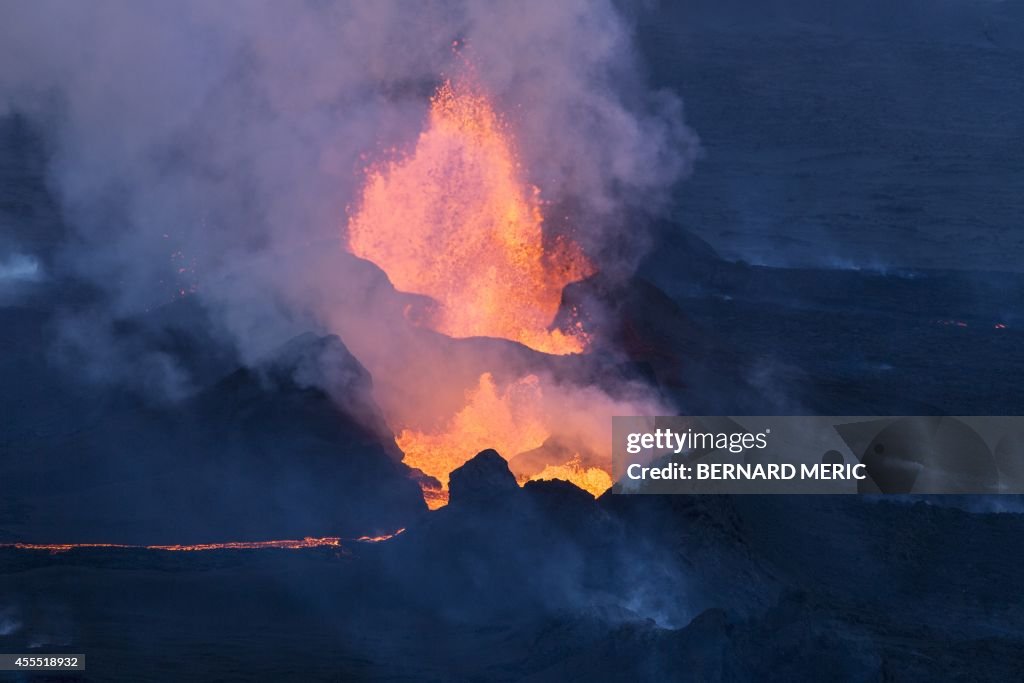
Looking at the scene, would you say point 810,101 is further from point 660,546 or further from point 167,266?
point 660,546

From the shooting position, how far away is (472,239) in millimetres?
22125

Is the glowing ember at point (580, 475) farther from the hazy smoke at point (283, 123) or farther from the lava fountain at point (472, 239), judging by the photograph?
the hazy smoke at point (283, 123)

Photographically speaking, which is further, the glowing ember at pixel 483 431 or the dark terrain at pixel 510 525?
the glowing ember at pixel 483 431

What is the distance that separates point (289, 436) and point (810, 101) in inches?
1178

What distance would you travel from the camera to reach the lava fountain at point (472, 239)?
769 inches

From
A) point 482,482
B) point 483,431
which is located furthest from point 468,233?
point 482,482

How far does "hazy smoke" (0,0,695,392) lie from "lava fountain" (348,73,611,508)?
1.50 ft

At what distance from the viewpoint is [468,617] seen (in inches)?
467

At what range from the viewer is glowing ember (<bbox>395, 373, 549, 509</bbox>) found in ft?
50.6

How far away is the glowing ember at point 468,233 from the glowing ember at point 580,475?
3.98 meters

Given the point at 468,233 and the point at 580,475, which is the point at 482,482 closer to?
the point at 580,475

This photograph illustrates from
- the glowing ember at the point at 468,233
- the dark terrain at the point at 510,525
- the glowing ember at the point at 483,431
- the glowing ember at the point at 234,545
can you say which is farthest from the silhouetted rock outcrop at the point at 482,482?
the glowing ember at the point at 468,233

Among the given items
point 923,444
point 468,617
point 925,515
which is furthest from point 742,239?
point 468,617

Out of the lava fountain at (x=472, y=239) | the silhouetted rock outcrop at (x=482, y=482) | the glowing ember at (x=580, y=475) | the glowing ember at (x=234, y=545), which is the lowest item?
the glowing ember at (x=234, y=545)
